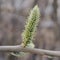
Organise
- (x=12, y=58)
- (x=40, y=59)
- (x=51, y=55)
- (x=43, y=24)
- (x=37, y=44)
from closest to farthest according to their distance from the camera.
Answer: (x=51, y=55) < (x=12, y=58) < (x=37, y=44) < (x=40, y=59) < (x=43, y=24)

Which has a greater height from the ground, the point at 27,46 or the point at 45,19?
the point at 45,19

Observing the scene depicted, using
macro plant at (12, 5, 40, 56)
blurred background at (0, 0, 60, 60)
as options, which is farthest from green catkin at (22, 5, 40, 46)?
blurred background at (0, 0, 60, 60)

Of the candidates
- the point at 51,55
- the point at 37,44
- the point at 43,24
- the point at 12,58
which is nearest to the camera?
the point at 51,55

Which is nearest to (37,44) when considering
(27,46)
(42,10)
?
(42,10)

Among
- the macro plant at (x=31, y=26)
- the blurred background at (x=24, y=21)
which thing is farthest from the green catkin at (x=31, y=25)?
the blurred background at (x=24, y=21)

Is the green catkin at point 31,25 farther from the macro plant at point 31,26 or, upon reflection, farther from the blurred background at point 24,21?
the blurred background at point 24,21

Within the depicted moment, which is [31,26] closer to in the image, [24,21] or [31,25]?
[31,25]

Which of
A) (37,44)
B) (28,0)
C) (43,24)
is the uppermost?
(28,0)

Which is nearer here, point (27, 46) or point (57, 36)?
point (27, 46)

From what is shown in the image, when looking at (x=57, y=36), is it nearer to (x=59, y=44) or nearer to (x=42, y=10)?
(x=59, y=44)

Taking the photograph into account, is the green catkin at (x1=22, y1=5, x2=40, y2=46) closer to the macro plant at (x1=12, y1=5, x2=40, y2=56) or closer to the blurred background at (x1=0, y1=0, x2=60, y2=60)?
the macro plant at (x1=12, y1=5, x2=40, y2=56)
